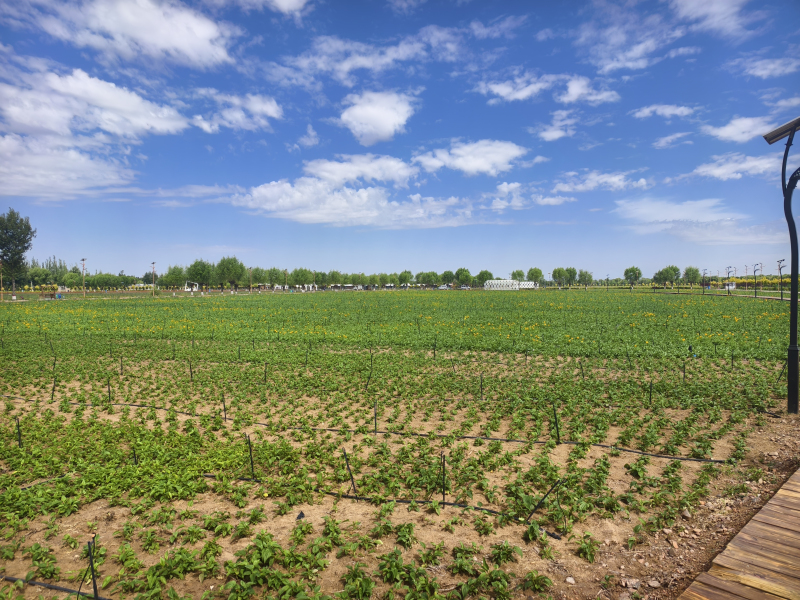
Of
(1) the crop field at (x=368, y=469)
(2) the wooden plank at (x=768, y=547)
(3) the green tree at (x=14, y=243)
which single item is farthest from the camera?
(3) the green tree at (x=14, y=243)

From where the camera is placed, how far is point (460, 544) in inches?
215

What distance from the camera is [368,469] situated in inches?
310

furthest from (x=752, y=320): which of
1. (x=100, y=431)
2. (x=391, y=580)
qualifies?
(x=100, y=431)

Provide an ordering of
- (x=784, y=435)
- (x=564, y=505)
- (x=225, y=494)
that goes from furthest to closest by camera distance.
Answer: (x=784, y=435) < (x=225, y=494) < (x=564, y=505)

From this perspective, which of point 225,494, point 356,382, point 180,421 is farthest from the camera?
point 356,382

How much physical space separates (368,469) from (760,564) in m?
5.93

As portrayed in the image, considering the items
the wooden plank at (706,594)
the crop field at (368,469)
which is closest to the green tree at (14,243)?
the crop field at (368,469)

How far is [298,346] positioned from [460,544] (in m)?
17.7

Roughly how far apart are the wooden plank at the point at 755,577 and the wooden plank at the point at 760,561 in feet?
0.20

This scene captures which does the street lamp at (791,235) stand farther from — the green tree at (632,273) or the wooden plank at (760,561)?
the green tree at (632,273)

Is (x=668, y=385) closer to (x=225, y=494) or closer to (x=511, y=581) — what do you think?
(x=511, y=581)

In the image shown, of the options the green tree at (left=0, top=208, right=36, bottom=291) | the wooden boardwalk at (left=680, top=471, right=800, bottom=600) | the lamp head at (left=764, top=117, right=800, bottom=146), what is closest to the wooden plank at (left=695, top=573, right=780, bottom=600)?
the wooden boardwalk at (left=680, top=471, right=800, bottom=600)

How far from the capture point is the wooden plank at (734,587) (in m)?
4.02

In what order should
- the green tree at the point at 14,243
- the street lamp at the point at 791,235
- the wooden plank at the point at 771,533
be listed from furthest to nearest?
the green tree at the point at 14,243, the street lamp at the point at 791,235, the wooden plank at the point at 771,533
